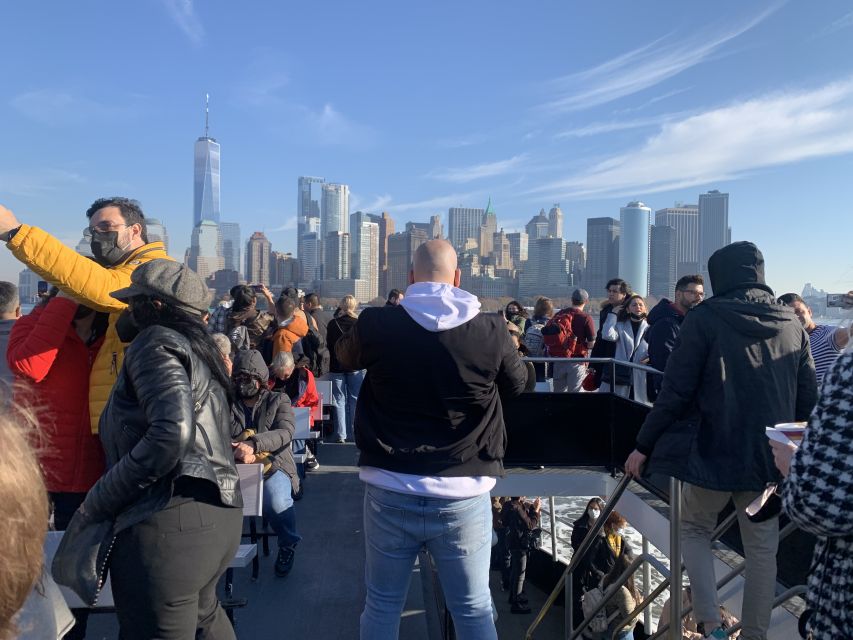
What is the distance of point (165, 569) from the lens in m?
1.91

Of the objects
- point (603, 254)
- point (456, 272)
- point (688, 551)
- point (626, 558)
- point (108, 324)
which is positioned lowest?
point (626, 558)

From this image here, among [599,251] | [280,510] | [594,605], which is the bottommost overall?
[594,605]

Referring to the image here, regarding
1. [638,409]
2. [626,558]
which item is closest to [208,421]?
[638,409]

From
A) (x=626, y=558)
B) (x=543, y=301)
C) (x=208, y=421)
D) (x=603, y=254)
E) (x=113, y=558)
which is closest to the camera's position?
(x=113, y=558)

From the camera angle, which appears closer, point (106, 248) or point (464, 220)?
point (106, 248)

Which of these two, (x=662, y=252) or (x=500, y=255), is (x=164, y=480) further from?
(x=662, y=252)

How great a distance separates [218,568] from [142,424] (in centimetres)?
57

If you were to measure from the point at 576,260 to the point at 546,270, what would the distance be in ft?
Answer: 10.5

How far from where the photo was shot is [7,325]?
163 inches

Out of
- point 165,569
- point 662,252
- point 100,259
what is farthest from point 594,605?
point 662,252

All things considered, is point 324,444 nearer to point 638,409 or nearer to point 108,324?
point 638,409

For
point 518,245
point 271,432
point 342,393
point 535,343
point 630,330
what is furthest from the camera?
point 518,245

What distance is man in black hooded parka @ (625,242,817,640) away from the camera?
278 cm

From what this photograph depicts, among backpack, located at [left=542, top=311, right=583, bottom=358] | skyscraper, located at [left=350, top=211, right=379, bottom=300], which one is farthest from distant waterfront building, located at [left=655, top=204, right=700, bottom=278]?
backpack, located at [left=542, top=311, right=583, bottom=358]
